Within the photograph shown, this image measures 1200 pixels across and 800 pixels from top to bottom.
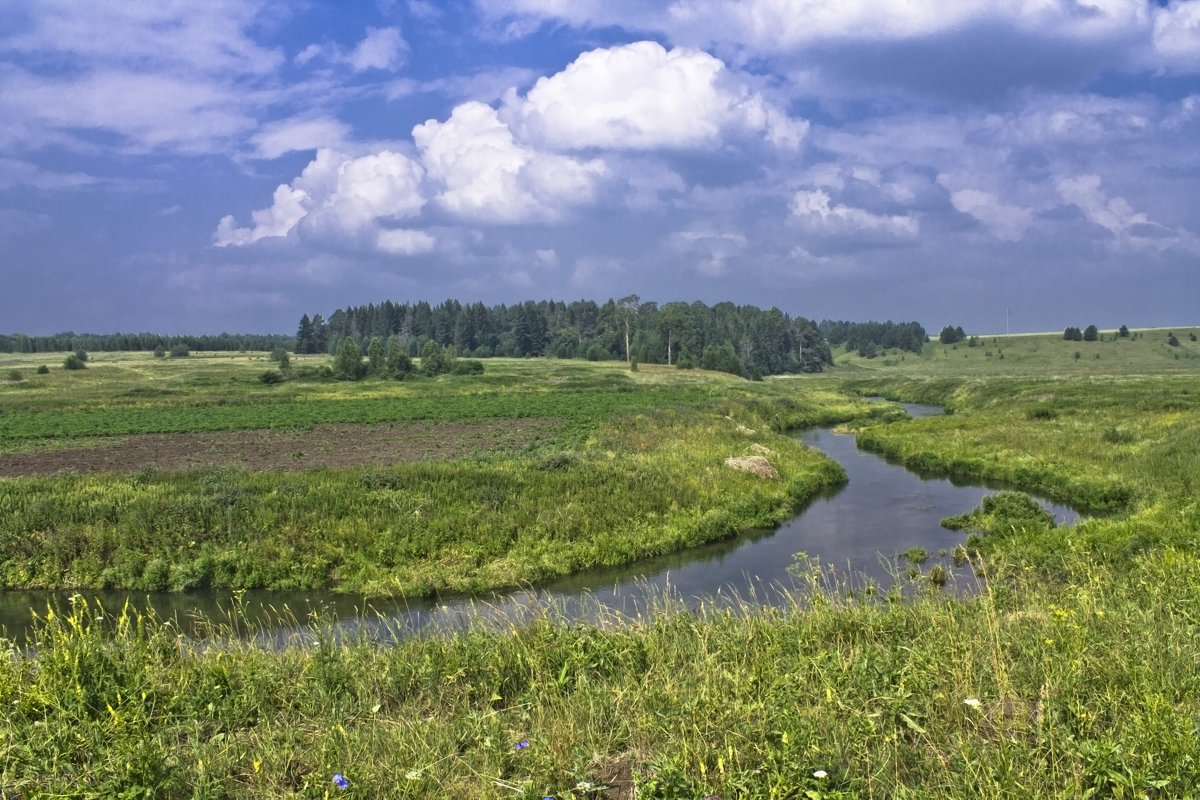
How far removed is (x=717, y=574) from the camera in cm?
1808

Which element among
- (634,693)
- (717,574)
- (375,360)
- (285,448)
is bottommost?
(717,574)

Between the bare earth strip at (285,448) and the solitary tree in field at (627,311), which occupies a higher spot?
the solitary tree in field at (627,311)

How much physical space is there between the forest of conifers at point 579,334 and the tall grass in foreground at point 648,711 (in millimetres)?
114016

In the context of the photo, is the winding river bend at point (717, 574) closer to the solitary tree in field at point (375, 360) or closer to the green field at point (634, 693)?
the green field at point (634, 693)

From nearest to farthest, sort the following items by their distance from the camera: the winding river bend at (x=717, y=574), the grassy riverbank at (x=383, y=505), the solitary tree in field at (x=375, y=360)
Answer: the winding river bend at (x=717, y=574)
the grassy riverbank at (x=383, y=505)
the solitary tree in field at (x=375, y=360)

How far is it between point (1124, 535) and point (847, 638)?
12357mm

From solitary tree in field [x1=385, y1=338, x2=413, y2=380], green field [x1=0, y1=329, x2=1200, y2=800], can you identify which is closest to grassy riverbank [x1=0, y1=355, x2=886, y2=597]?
green field [x1=0, y1=329, x2=1200, y2=800]

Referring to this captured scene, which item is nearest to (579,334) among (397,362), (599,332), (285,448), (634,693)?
(599,332)

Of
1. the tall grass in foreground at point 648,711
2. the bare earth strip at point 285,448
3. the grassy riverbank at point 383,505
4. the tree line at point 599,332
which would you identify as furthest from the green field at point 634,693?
the tree line at point 599,332

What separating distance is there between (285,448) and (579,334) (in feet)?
422

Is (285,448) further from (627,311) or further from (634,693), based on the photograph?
(627,311)

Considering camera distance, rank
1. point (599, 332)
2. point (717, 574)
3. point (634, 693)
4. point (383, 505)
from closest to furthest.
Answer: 1. point (634, 693)
2. point (717, 574)
3. point (383, 505)
4. point (599, 332)

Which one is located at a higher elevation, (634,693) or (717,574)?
(634,693)

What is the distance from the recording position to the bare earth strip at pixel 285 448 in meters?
29.0
